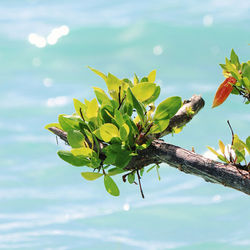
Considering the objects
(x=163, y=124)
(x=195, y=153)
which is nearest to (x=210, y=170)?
(x=195, y=153)

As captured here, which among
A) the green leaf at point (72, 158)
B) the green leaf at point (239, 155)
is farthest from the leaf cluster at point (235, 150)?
the green leaf at point (72, 158)

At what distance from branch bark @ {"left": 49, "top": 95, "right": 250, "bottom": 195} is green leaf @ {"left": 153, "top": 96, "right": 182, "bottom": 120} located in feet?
0.42

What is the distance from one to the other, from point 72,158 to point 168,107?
476mm

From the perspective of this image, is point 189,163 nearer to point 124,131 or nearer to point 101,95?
point 124,131

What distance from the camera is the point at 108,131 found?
4.75 ft

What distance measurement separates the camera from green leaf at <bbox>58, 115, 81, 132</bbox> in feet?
5.25

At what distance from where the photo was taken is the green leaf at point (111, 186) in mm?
1572

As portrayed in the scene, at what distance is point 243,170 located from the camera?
1453 mm

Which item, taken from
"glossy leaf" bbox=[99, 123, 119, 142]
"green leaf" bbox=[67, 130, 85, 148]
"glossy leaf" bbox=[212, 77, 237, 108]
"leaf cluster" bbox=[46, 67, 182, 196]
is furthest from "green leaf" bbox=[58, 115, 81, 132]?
"glossy leaf" bbox=[212, 77, 237, 108]

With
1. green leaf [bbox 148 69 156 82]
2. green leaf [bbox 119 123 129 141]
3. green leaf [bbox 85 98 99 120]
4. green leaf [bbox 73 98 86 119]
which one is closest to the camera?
green leaf [bbox 119 123 129 141]

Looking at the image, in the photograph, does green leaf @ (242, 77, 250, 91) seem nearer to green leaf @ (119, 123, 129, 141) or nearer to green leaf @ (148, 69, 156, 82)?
green leaf @ (148, 69, 156, 82)

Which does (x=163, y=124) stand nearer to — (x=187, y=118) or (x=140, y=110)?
(x=140, y=110)

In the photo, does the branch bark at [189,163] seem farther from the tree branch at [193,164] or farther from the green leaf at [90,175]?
the green leaf at [90,175]

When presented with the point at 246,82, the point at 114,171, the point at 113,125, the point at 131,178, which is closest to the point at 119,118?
the point at 113,125
